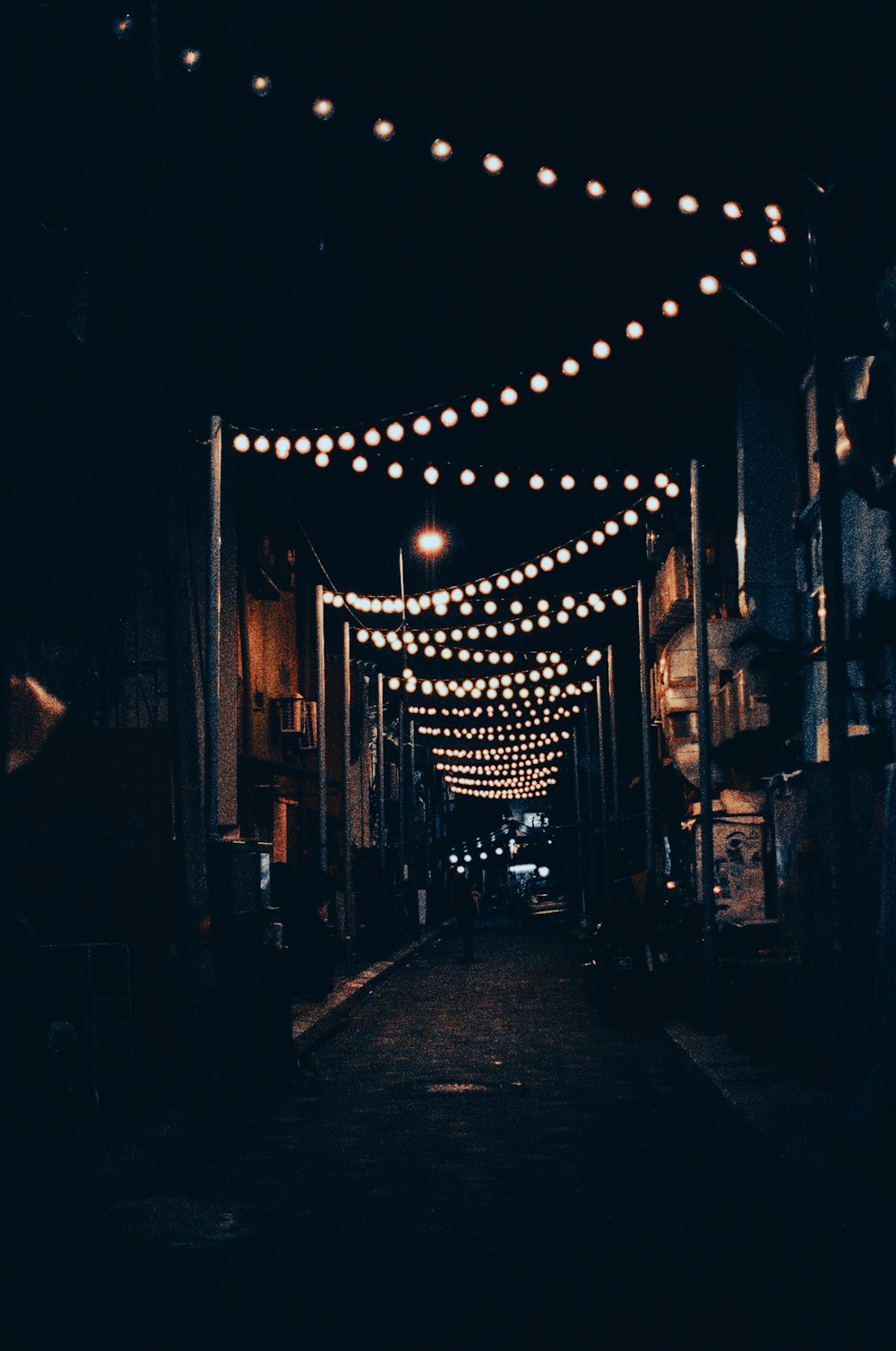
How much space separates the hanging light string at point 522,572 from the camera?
69.0 ft

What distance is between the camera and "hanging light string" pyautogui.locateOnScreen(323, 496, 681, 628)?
21031 mm

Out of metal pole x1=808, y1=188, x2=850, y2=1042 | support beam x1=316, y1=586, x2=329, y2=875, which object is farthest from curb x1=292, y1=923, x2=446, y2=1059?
metal pole x1=808, y1=188, x2=850, y2=1042

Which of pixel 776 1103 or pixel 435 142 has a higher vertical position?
pixel 435 142

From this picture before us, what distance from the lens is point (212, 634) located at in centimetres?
1577

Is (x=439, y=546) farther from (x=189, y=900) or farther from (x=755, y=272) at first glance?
(x=189, y=900)

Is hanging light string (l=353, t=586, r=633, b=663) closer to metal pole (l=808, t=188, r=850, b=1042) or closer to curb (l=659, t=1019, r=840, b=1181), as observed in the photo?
curb (l=659, t=1019, r=840, b=1181)

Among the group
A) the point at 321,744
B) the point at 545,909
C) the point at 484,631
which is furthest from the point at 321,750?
the point at 545,909

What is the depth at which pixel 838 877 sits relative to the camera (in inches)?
463

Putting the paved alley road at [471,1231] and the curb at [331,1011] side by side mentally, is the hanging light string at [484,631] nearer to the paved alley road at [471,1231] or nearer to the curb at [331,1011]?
the curb at [331,1011]

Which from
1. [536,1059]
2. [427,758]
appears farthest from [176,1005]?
[427,758]

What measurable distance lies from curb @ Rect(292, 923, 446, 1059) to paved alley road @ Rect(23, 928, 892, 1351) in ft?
11.4

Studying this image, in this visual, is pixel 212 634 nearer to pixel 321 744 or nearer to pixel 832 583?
pixel 832 583

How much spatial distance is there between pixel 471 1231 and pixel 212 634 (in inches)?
341

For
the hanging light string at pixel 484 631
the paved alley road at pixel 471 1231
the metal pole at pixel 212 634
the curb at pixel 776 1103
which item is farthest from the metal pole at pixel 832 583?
the hanging light string at pixel 484 631
